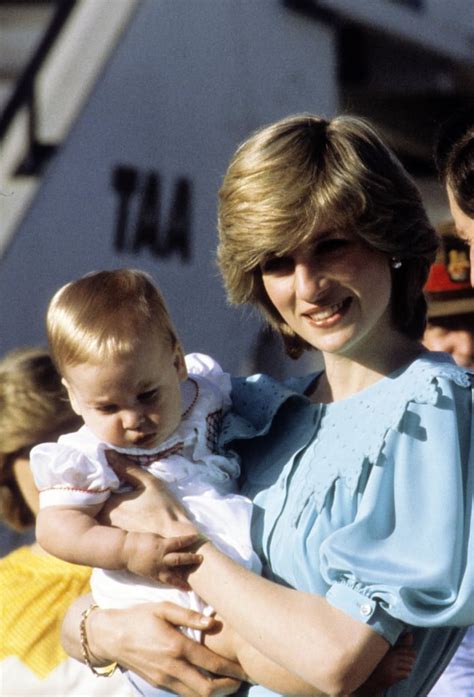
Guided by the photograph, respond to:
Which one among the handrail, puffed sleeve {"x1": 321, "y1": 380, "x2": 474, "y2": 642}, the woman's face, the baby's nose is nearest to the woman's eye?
the woman's face

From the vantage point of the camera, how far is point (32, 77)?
20.1 feet

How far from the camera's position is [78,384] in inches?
95.3

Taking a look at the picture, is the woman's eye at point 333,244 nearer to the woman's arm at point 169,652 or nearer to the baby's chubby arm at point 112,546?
the baby's chubby arm at point 112,546

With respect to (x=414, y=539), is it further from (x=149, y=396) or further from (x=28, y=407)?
(x=28, y=407)

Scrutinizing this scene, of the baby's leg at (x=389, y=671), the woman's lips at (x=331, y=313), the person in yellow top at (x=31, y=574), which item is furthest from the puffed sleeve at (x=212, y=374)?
the baby's leg at (x=389, y=671)

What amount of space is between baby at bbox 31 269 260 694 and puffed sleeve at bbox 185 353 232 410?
0.14 meters

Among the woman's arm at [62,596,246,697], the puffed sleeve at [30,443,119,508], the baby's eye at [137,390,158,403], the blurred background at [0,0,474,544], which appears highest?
the baby's eye at [137,390,158,403]

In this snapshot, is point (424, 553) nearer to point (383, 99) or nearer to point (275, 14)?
point (275, 14)

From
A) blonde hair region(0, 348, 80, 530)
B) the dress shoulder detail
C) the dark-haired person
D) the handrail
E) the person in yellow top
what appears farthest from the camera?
the handrail

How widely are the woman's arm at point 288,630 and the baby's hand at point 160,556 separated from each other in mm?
27

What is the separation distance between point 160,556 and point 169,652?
18 centimetres

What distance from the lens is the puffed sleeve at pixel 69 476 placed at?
7.84ft

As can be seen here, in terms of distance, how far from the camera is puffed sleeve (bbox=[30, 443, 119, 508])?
239 centimetres

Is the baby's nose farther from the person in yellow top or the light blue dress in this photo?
the person in yellow top
